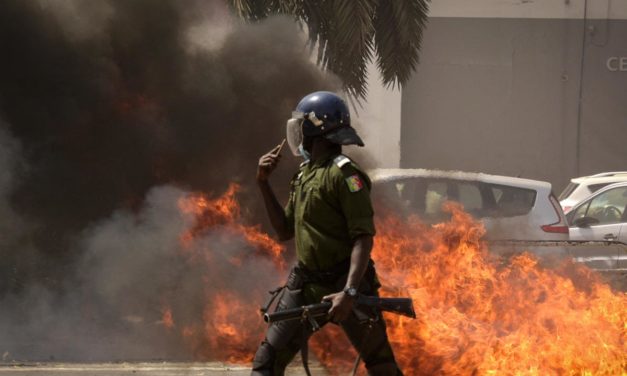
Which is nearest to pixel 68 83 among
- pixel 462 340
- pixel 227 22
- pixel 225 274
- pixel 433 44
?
pixel 227 22

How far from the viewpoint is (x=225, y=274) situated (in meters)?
7.62

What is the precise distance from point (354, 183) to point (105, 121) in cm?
493

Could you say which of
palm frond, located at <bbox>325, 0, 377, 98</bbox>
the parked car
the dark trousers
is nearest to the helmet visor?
the dark trousers

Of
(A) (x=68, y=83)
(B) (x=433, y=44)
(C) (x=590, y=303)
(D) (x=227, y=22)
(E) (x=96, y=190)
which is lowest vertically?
(C) (x=590, y=303)

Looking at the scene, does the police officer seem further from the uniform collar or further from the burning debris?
the burning debris

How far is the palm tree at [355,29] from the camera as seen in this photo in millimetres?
10078

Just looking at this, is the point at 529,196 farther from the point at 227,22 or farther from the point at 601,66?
the point at 601,66

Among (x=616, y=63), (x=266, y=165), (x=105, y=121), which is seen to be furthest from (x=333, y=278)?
(x=616, y=63)

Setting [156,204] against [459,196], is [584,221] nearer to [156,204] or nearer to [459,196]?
[459,196]

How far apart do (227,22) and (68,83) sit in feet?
5.32

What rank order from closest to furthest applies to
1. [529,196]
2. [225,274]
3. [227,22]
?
[225,274] → [227,22] → [529,196]

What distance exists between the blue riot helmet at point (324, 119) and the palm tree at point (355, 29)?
17.8ft

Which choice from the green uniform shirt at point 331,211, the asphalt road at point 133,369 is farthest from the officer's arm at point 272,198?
the asphalt road at point 133,369

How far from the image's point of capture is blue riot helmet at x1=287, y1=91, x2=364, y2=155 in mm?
4410
